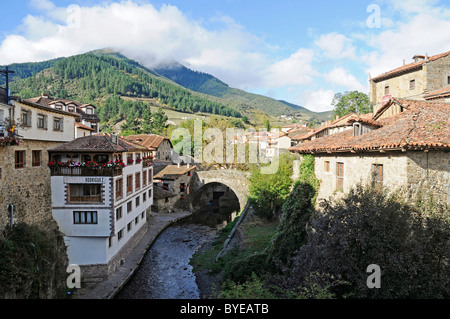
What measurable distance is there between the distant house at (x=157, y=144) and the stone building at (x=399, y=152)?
35468 millimetres

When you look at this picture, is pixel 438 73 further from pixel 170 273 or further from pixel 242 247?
pixel 170 273

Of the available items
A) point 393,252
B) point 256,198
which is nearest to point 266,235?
point 256,198

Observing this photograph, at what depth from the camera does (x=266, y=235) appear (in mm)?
26688

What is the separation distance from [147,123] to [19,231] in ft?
215

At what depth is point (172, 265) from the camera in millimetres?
24844

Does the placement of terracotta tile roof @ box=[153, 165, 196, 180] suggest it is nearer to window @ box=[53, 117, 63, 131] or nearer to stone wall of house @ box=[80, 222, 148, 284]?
stone wall of house @ box=[80, 222, 148, 284]

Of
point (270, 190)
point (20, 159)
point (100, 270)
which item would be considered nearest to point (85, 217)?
point (100, 270)

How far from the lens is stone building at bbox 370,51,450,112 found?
29062 mm

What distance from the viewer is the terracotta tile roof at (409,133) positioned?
934 cm

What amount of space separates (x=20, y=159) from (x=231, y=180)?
89.7 ft

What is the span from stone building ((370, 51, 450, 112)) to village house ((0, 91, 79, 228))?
30479 mm

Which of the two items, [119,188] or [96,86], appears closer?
[119,188]

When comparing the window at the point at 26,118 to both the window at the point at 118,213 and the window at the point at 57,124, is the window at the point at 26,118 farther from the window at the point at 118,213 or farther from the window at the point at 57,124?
the window at the point at 118,213

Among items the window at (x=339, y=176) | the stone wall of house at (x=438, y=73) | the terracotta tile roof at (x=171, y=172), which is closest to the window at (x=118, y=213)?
the window at (x=339, y=176)
